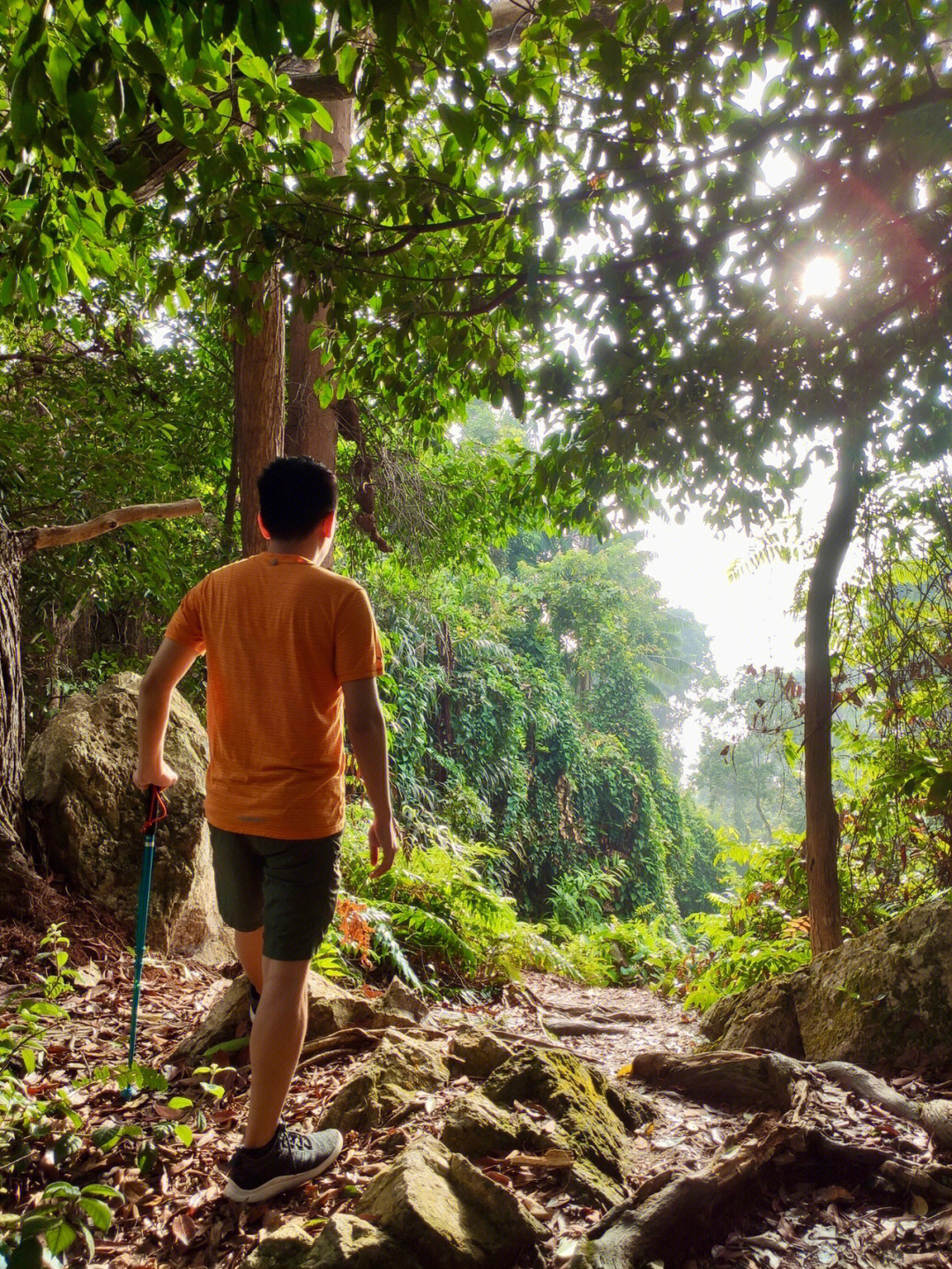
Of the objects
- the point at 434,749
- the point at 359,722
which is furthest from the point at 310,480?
the point at 434,749

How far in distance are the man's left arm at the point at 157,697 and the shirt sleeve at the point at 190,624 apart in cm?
2

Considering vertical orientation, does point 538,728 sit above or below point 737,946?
above

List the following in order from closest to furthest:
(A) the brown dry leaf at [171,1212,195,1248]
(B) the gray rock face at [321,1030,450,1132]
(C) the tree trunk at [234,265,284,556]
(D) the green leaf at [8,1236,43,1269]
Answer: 1. (D) the green leaf at [8,1236,43,1269]
2. (A) the brown dry leaf at [171,1212,195,1248]
3. (B) the gray rock face at [321,1030,450,1132]
4. (C) the tree trunk at [234,265,284,556]

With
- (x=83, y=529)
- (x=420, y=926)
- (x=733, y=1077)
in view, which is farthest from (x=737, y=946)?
(x=83, y=529)

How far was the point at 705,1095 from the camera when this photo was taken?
10.5ft

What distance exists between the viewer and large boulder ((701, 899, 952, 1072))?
321 centimetres

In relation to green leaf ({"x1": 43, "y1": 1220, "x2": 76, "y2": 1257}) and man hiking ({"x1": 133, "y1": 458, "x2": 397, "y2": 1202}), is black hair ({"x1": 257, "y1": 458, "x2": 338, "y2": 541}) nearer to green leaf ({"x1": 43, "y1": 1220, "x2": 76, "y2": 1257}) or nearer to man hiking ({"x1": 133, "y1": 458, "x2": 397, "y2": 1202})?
man hiking ({"x1": 133, "y1": 458, "x2": 397, "y2": 1202})

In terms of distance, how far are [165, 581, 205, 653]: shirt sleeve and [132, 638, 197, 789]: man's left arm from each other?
23mm

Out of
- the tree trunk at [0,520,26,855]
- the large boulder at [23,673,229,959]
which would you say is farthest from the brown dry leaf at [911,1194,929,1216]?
the tree trunk at [0,520,26,855]

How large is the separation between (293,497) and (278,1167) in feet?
6.46

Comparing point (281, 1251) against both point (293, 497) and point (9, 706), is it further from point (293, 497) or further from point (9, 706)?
point (9, 706)

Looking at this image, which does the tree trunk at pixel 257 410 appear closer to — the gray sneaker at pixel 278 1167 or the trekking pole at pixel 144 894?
the trekking pole at pixel 144 894

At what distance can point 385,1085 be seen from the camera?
281 centimetres

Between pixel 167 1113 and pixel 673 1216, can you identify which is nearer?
pixel 673 1216
